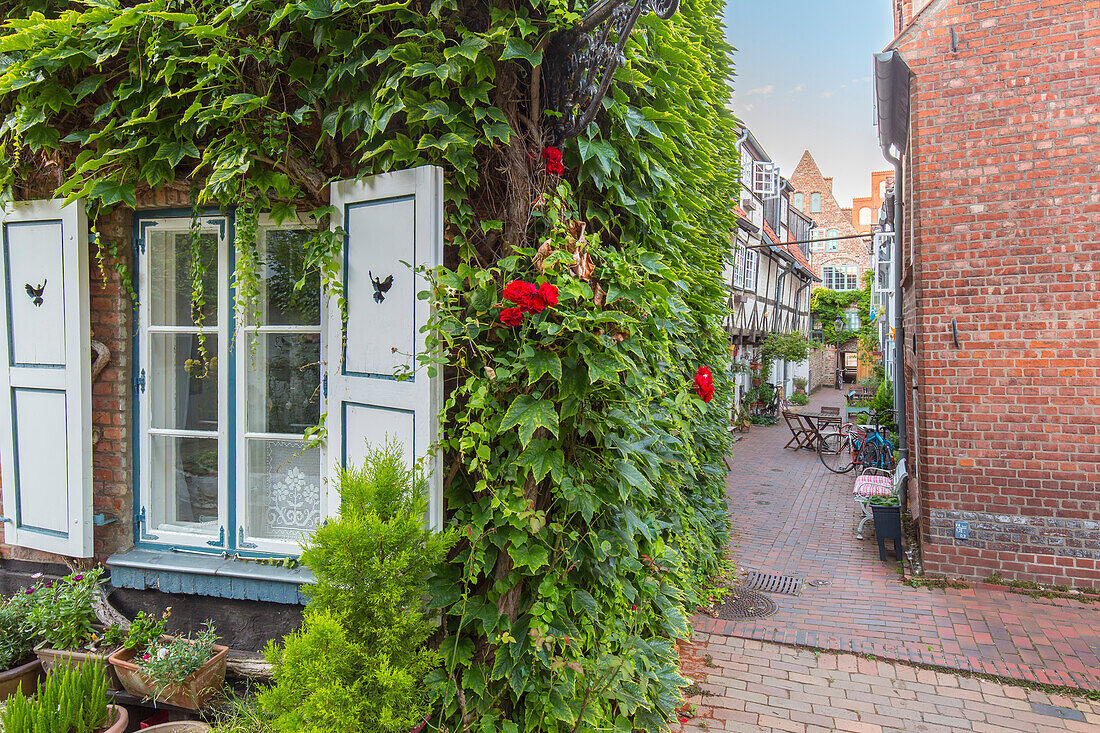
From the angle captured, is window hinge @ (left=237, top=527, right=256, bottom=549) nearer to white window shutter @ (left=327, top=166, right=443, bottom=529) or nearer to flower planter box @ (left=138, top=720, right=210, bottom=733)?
white window shutter @ (left=327, top=166, right=443, bottom=529)

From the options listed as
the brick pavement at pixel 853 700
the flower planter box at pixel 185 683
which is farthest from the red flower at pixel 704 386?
the flower planter box at pixel 185 683

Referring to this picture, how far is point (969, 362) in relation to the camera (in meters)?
6.22

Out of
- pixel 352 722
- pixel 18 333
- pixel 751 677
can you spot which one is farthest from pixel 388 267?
pixel 751 677

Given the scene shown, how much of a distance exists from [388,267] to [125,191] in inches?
59.3

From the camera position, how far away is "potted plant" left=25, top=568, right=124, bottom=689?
3254 millimetres

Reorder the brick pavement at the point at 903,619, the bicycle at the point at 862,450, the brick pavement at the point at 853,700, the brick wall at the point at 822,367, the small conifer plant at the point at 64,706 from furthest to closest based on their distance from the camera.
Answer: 1. the brick wall at the point at 822,367
2. the bicycle at the point at 862,450
3. the brick pavement at the point at 903,619
4. the brick pavement at the point at 853,700
5. the small conifer plant at the point at 64,706

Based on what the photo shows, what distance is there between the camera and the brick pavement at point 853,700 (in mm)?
3904

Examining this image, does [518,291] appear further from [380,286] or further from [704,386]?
[704,386]

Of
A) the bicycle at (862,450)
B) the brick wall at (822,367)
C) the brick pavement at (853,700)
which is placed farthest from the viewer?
the brick wall at (822,367)

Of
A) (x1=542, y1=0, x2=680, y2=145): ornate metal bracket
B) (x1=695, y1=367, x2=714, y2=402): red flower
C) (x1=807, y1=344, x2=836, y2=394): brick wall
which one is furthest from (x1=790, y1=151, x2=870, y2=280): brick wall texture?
(x1=542, y1=0, x2=680, y2=145): ornate metal bracket

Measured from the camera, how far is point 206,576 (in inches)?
128

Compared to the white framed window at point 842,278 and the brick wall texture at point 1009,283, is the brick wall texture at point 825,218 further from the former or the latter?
the brick wall texture at point 1009,283

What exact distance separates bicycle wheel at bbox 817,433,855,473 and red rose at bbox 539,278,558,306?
38.9 ft

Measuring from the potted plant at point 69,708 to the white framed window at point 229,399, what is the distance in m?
0.72
